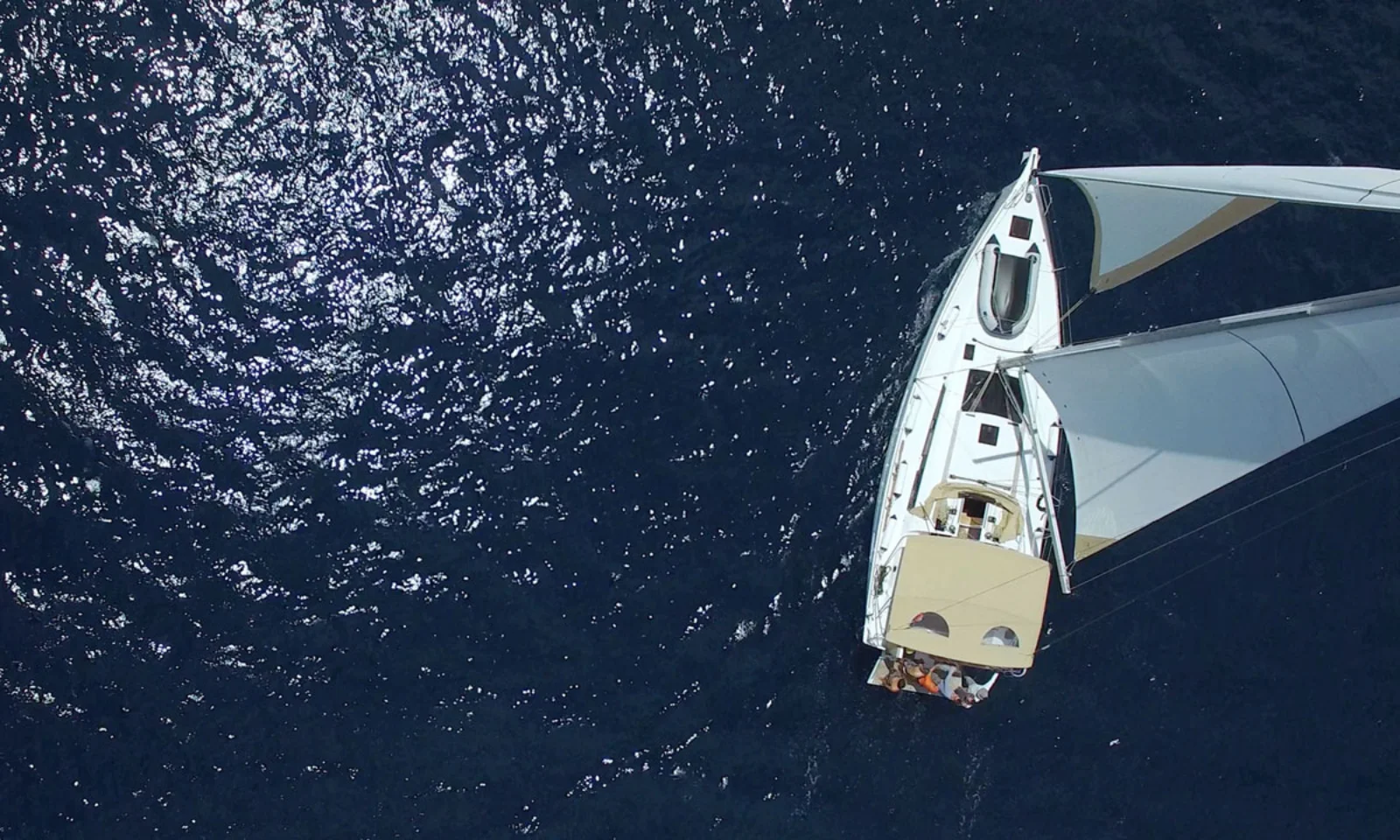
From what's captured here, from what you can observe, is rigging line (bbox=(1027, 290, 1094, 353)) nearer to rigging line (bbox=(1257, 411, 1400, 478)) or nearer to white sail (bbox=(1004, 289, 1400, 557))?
white sail (bbox=(1004, 289, 1400, 557))

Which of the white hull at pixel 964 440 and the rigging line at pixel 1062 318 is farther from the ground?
the rigging line at pixel 1062 318

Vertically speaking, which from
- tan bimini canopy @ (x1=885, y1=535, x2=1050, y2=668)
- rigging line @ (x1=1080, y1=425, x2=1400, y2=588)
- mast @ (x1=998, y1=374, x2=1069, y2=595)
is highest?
rigging line @ (x1=1080, y1=425, x2=1400, y2=588)

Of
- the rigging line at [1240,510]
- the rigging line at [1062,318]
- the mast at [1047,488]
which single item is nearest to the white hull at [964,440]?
the rigging line at [1062,318]

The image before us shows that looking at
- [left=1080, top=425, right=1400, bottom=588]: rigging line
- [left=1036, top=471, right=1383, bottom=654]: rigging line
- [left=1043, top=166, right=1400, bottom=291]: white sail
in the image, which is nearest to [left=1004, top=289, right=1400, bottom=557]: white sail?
[left=1043, top=166, right=1400, bottom=291]: white sail

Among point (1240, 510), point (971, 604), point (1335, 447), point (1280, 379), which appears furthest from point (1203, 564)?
point (1280, 379)

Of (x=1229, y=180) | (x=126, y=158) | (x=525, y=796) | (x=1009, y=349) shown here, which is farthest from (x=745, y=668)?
(x=126, y=158)

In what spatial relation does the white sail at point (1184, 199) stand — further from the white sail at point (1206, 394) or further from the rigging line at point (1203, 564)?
the rigging line at point (1203, 564)
